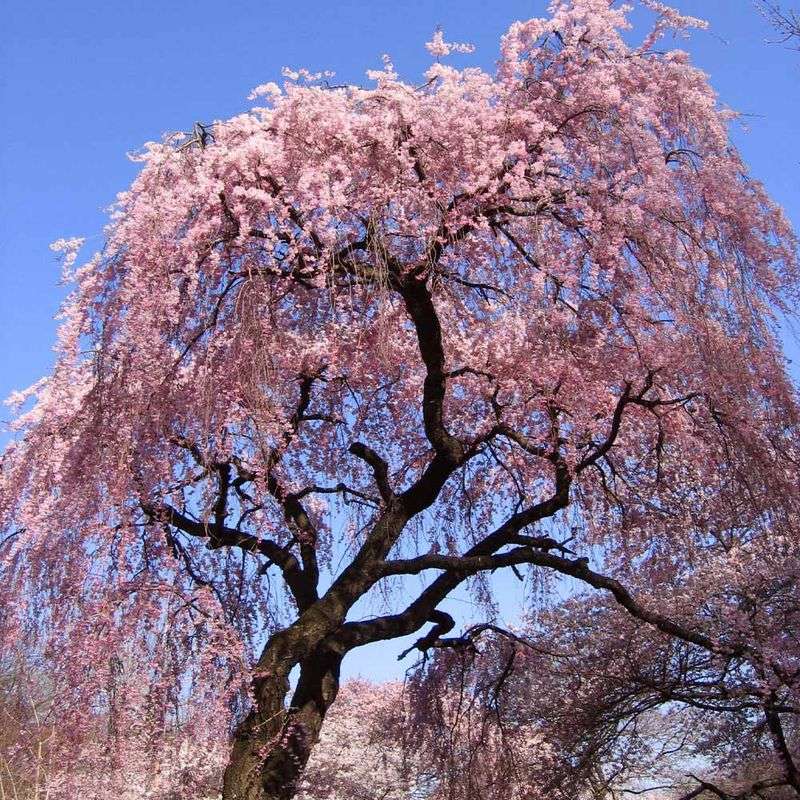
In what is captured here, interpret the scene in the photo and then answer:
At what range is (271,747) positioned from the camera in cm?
634

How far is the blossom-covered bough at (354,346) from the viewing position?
219 inches

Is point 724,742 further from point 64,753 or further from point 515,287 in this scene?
point 64,753

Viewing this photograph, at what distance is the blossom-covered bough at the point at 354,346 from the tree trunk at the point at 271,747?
0.07 ft

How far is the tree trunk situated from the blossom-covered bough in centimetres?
2

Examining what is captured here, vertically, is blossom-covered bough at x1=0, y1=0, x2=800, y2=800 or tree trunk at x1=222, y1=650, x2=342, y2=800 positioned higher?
blossom-covered bough at x1=0, y1=0, x2=800, y2=800

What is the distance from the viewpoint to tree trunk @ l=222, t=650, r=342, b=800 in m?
6.17

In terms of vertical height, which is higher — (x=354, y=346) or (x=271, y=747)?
(x=354, y=346)

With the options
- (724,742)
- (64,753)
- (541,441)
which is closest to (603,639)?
(724,742)

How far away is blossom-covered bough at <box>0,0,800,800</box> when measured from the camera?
5562 mm

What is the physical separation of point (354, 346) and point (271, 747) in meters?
3.05

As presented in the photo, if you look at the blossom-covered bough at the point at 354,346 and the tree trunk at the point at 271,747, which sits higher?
the blossom-covered bough at the point at 354,346

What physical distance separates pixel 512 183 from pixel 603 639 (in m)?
5.37

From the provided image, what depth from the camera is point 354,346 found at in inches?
287

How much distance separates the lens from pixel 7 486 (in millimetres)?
6238
